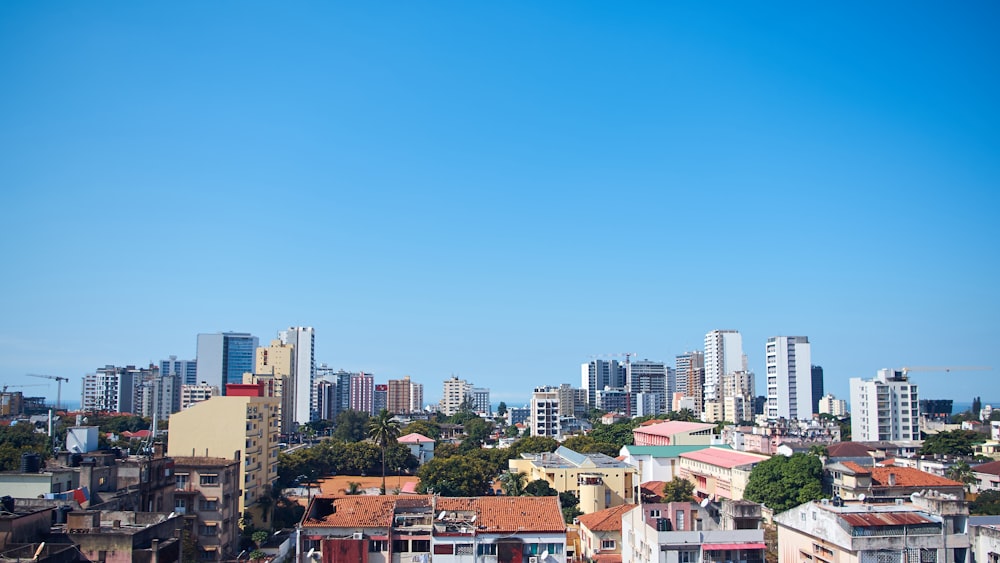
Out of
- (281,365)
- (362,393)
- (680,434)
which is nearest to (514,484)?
(680,434)

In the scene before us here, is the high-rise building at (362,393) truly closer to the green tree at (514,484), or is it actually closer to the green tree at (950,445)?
the green tree at (950,445)

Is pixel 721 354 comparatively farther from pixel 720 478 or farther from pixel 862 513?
pixel 862 513

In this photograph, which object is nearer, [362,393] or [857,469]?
[857,469]

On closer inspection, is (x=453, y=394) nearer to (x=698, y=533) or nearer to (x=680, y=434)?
(x=680, y=434)

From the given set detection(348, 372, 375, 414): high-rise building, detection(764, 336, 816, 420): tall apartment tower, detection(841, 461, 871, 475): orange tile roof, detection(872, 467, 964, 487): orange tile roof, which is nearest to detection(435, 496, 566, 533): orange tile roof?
detection(841, 461, 871, 475): orange tile roof

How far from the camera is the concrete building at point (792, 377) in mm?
130750

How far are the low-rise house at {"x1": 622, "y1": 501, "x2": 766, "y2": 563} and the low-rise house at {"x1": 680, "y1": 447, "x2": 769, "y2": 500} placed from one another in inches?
859

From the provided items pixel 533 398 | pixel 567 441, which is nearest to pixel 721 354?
pixel 533 398

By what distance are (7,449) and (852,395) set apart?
304 feet

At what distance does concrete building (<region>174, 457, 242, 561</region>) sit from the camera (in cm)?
4006

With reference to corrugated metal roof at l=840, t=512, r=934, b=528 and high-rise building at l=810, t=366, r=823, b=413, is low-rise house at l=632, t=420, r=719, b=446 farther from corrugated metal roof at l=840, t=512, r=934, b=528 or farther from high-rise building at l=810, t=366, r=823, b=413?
high-rise building at l=810, t=366, r=823, b=413

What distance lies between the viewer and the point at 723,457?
203 feet

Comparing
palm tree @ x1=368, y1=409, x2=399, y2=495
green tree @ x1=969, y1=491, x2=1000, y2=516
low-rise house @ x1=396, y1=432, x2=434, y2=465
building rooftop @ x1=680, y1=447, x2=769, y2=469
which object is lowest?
low-rise house @ x1=396, y1=432, x2=434, y2=465

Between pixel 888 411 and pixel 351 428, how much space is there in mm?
68320
